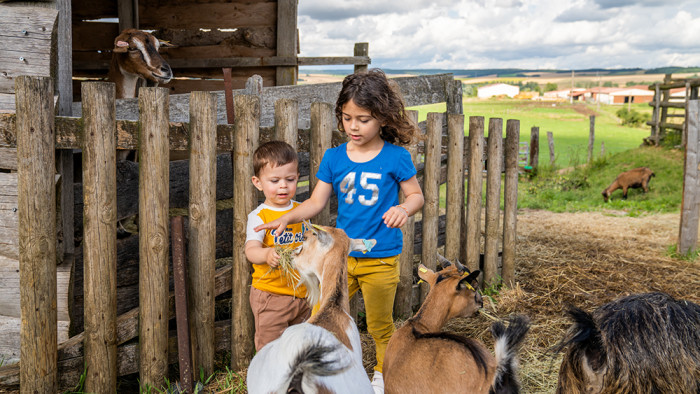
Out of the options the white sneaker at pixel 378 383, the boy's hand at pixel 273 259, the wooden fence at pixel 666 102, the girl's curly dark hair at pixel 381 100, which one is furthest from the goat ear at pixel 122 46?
the wooden fence at pixel 666 102

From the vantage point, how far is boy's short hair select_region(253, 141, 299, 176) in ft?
11.6

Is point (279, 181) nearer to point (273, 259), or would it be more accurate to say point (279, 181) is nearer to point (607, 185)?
point (273, 259)

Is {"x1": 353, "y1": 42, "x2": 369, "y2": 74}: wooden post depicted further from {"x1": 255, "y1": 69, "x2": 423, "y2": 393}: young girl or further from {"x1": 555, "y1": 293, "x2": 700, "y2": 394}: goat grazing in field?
{"x1": 555, "y1": 293, "x2": 700, "y2": 394}: goat grazing in field

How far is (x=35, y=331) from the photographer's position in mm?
3602

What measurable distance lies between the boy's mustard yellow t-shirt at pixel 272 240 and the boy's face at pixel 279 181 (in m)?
0.09

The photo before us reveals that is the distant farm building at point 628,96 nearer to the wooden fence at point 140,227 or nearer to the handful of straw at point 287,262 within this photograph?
the wooden fence at point 140,227

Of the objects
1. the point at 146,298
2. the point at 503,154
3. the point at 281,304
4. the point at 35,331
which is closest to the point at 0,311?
the point at 35,331

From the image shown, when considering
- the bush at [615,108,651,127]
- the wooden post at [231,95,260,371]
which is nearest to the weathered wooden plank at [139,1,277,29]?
the wooden post at [231,95,260,371]

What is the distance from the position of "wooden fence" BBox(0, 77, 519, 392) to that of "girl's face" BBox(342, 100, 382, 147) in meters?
0.74

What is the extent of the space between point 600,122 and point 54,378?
62780 millimetres

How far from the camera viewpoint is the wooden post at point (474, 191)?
18.4 feet

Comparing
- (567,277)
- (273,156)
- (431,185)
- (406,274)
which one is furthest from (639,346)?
(567,277)

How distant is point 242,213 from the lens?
4020 millimetres

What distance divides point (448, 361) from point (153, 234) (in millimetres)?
2026
